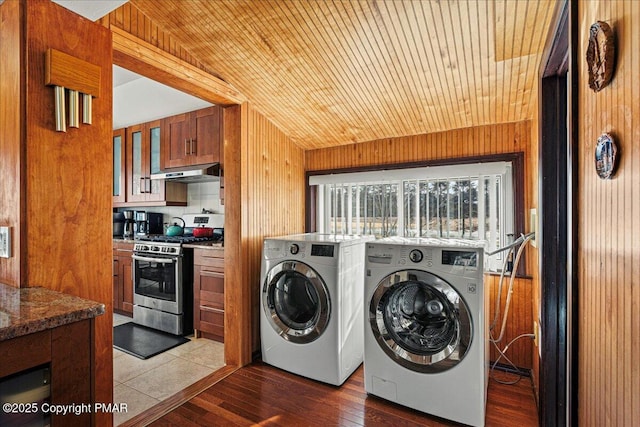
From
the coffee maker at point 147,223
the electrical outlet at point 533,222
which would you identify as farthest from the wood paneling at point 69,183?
the coffee maker at point 147,223

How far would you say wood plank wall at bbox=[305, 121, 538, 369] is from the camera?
2426 mm

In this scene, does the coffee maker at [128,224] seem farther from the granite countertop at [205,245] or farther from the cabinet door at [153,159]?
the granite countertop at [205,245]

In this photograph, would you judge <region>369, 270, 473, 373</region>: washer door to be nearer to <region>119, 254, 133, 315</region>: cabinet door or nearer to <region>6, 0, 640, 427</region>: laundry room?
<region>6, 0, 640, 427</region>: laundry room

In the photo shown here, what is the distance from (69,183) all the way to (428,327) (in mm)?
2074

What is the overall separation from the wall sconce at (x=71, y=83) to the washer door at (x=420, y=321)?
6.03ft

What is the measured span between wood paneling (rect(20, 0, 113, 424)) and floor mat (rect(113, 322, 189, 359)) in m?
1.44

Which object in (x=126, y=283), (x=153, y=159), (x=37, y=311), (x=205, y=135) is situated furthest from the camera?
(x=153, y=159)

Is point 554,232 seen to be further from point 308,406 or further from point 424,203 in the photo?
point 308,406

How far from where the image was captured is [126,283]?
3711 mm

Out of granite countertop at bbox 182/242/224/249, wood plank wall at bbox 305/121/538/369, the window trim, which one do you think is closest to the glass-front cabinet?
granite countertop at bbox 182/242/224/249

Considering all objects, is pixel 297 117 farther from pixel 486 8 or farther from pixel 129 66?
pixel 486 8

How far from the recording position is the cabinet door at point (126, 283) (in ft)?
12.1

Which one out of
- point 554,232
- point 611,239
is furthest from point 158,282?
point 611,239

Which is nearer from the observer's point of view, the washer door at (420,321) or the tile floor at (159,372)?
the washer door at (420,321)
